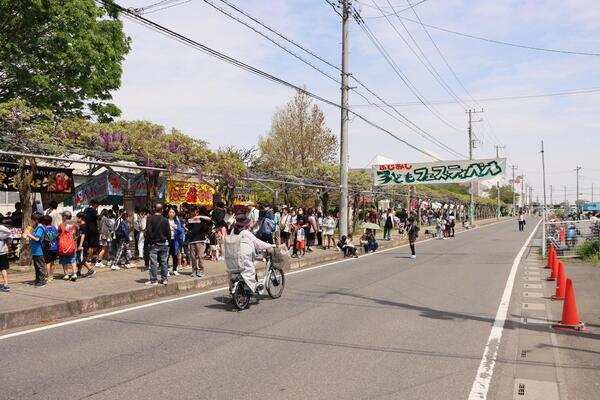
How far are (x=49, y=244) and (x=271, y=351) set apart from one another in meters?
6.55

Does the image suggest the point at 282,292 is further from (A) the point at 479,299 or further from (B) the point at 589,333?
(B) the point at 589,333

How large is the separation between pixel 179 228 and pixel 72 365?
7.57 metres

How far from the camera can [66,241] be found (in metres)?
10.7

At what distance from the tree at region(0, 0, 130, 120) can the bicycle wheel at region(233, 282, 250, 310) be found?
1513 centimetres

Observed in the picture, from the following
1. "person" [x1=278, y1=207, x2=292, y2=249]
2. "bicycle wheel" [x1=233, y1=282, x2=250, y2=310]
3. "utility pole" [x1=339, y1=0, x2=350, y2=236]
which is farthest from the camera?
"utility pole" [x1=339, y1=0, x2=350, y2=236]

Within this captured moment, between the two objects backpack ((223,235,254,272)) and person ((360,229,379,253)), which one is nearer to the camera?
backpack ((223,235,254,272))

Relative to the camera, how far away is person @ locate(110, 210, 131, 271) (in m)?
13.2

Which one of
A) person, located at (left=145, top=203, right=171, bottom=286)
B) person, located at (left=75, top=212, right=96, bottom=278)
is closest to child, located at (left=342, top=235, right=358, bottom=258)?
person, located at (left=145, top=203, right=171, bottom=286)

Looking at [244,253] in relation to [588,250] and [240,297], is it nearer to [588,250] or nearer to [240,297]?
[240,297]

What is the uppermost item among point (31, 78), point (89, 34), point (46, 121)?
point (89, 34)

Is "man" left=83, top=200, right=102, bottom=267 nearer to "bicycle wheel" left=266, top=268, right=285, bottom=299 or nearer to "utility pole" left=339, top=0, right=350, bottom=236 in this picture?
"bicycle wheel" left=266, top=268, right=285, bottom=299

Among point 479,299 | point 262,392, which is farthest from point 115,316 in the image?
point 479,299

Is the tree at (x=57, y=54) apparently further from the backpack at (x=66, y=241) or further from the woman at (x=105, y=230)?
the backpack at (x=66, y=241)

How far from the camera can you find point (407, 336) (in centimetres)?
718
